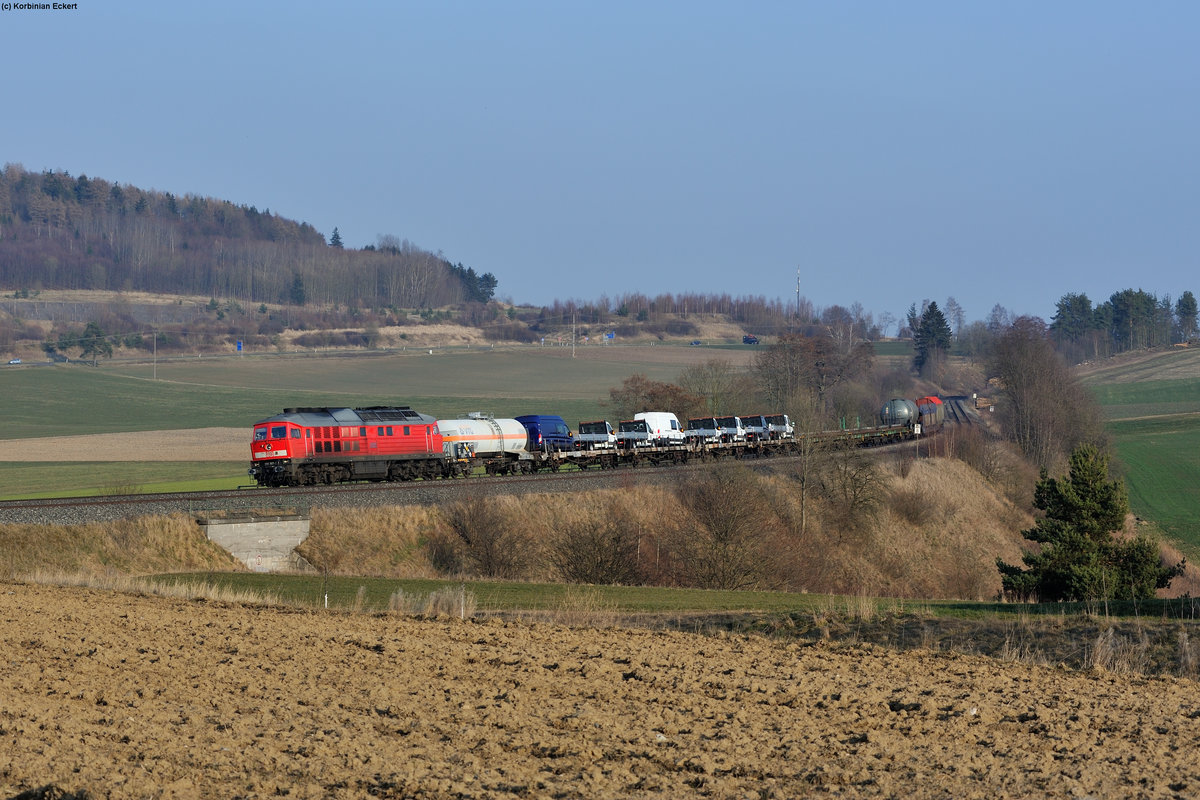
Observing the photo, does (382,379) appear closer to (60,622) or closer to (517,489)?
(517,489)

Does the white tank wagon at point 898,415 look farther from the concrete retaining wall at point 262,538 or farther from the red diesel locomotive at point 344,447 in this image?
the concrete retaining wall at point 262,538

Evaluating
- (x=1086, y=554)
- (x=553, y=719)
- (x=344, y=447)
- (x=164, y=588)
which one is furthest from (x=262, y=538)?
(x=1086, y=554)

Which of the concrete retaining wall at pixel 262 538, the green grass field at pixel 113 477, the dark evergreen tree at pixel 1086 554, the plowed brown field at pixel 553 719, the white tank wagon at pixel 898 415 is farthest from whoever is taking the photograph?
the white tank wagon at pixel 898 415

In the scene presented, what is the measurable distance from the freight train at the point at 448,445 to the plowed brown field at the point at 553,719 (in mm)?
30749

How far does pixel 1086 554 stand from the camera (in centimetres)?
4081

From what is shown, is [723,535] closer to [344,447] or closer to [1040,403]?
[344,447]

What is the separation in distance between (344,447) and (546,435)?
16.2 metres

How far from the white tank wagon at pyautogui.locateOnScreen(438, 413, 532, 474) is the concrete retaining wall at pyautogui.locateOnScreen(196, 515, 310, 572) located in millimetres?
17684

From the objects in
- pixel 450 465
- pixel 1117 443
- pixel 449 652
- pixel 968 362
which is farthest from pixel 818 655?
pixel 968 362

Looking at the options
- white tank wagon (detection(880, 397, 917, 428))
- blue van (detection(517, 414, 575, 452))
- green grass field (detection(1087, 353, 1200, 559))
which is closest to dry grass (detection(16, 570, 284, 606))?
blue van (detection(517, 414, 575, 452))

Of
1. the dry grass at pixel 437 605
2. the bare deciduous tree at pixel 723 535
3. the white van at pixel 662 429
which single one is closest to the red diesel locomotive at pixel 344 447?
the bare deciduous tree at pixel 723 535

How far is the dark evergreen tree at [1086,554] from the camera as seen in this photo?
3843 cm

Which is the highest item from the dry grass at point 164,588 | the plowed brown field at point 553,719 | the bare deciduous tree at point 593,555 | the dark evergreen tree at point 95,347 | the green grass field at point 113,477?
the dark evergreen tree at point 95,347

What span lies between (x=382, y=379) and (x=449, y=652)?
5231 inches
